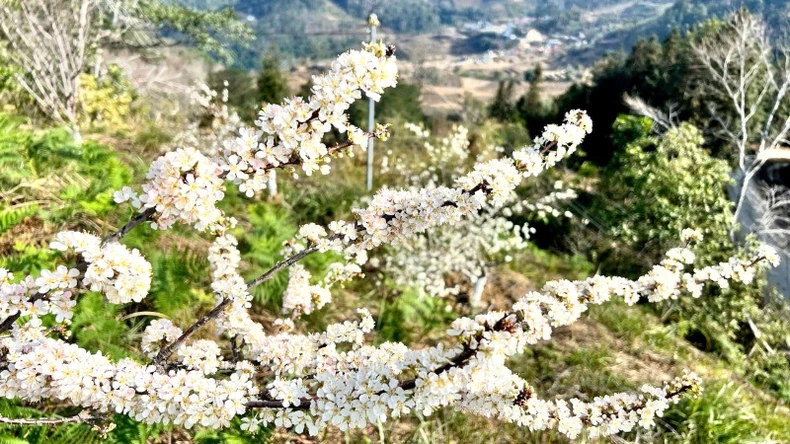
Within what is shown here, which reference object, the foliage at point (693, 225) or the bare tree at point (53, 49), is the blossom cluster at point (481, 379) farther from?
the bare tree at point (53, 49)

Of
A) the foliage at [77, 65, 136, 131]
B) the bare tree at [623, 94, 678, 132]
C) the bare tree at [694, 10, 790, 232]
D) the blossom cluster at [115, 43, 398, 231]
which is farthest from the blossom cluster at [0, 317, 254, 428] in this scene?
the bare tree at [694, 10, 790, 232]

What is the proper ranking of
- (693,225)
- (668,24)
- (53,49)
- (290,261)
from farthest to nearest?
(668,24) → (693,225) → (53,49) → (290,261)

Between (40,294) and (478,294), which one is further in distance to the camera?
(478,294)

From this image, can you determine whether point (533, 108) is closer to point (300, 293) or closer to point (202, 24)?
point (202, 24)

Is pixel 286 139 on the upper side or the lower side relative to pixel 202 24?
upper

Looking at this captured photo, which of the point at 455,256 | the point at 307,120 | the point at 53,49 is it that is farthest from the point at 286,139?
the point at 53,49

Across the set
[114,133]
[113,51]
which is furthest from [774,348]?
[113,51]
